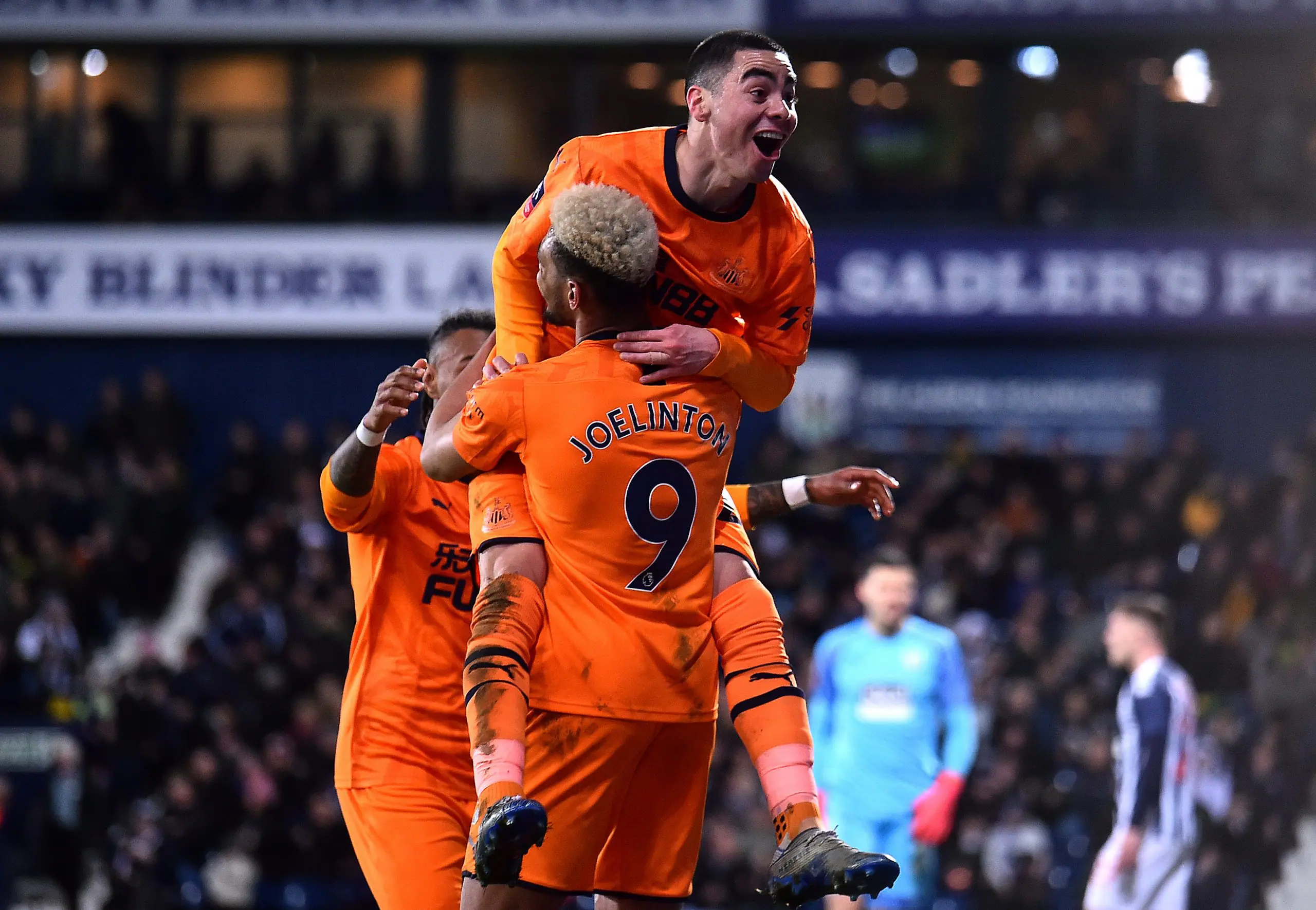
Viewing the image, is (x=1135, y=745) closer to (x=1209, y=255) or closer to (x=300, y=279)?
(x=1209, y=255)

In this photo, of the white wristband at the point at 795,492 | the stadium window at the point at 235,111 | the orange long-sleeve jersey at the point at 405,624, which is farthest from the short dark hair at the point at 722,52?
the stadium window at the point at 235,111

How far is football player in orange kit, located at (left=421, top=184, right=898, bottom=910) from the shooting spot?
157 inches

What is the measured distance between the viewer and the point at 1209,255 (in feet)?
59.7

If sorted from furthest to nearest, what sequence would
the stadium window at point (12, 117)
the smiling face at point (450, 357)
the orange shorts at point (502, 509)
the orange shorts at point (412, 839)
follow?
1. the stadium window at point (12, 117)
2. the smiling face at point (450, 357)
3. the orange shorts at point (412, 839)
4. the orange shorts at point (502, 509)

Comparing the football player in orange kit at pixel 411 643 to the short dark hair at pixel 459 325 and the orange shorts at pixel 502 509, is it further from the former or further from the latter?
the orange shorts at pixel 502 509

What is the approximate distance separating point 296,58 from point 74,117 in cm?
291

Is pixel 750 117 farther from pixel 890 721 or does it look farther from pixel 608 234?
pixel 890 721

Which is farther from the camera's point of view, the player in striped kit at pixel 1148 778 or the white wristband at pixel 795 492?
the player in striped kit at pixel 1148 778

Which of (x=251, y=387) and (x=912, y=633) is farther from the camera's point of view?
(x=251, y=387)

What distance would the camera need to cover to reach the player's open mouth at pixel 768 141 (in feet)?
14.3

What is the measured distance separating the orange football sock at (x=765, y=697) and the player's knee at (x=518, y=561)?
477mm

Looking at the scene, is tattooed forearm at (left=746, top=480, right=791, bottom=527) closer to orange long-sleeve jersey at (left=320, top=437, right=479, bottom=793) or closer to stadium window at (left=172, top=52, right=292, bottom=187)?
orange long-sleeve jersey at (left=320, top=437, right=479, bottom=793)

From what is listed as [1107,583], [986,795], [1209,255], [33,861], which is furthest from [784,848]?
[1209,255]

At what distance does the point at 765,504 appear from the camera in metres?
5.17
